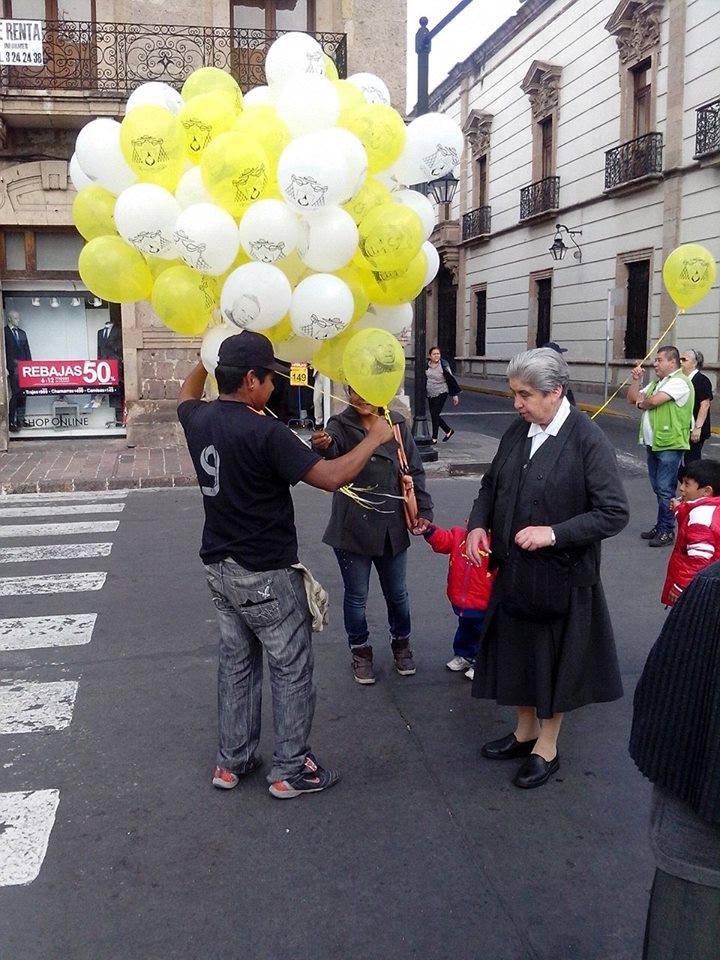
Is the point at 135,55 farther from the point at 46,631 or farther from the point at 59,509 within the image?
the point at 46,631

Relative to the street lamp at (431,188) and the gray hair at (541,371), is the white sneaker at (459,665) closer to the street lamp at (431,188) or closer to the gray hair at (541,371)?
the gray hair at (541,371)

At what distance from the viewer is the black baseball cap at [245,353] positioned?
3393 mm

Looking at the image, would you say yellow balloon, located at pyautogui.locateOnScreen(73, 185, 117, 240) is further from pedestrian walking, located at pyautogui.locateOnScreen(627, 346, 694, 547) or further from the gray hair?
pedestrian walking, located at pyautogui.locateOnScreen(627, 346, 694, 547)

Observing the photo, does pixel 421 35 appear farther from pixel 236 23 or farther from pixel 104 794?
pixel 104 794

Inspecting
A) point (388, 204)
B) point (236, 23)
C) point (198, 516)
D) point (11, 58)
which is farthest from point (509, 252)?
point (388, 204)

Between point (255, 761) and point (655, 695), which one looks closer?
point (655, 695)

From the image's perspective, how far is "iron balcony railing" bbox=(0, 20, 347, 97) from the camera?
1423 cm

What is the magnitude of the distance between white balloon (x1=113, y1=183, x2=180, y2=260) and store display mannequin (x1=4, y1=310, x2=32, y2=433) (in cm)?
1275

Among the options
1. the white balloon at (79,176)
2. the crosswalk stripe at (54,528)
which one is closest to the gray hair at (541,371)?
the white balloon at (79,176)

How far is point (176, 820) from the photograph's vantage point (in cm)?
359

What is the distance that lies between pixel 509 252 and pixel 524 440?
27876mm

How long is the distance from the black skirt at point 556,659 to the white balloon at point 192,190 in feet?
6.65

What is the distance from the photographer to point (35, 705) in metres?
4.74

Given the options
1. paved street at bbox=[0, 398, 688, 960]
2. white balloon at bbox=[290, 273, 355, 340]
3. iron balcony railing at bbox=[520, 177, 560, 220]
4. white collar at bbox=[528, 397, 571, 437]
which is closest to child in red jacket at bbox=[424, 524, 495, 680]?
paved street at bbox=[0, 398, 688, 960]
